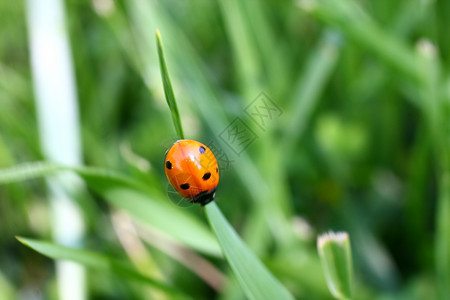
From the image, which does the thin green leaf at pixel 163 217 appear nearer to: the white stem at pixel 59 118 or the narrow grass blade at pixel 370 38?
the white stem at pixel 59 118

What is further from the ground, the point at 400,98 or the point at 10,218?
the point at 10,218

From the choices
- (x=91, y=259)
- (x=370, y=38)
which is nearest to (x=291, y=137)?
(x=370, y=38)

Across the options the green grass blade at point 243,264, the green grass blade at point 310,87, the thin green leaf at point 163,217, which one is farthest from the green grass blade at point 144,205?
the green grass blade at point 310,87

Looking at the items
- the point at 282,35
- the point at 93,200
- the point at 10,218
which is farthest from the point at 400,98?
the point at 10,218

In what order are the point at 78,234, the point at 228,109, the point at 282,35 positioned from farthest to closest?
1. the point at 282,35
2. the point at 228,109
3. the point at 78,234

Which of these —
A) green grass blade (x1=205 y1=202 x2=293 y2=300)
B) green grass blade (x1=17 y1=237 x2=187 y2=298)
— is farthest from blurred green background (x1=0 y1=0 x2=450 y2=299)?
green grass blade (x1=205 y1=202 x2=293 y2=300)

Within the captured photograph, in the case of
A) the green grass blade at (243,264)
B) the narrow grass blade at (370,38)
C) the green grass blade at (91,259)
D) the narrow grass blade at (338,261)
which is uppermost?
the narrow grass blade at (370,38)

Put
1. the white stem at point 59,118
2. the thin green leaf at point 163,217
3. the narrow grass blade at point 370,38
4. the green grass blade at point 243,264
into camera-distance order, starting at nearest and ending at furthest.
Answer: the green grass blade at point 243,264 → the thin green leaf at point 163,217 → the white stem at point 59,118 → the narrow grass blade at point 370,38

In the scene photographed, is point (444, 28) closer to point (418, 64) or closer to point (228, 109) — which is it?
point (418, 64)
